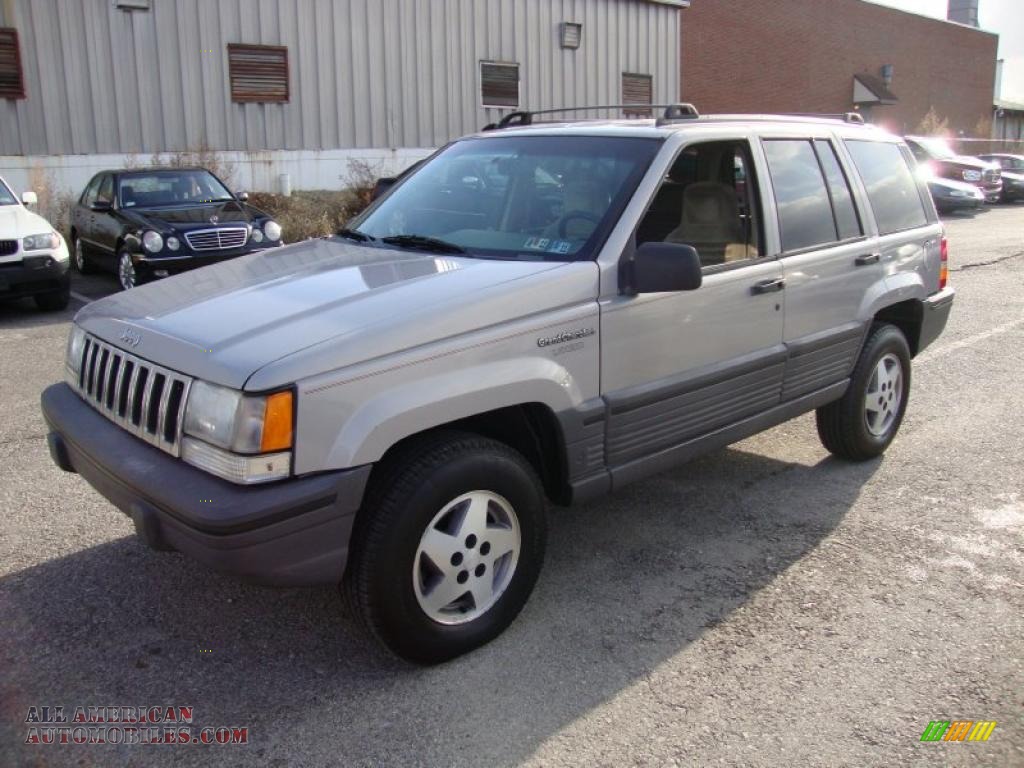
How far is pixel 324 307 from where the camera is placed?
10.5ft

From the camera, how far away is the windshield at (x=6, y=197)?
10.2 metres

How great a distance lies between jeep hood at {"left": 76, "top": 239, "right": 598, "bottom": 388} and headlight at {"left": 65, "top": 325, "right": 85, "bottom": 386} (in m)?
0.07

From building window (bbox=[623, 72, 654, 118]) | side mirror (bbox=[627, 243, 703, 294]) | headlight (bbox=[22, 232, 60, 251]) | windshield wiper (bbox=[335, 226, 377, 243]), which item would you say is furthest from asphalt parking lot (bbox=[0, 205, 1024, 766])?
building window (bbox=[623, 72, 654, 118])

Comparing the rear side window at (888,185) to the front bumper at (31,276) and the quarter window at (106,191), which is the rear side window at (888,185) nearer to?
the front bumper at (31,276)

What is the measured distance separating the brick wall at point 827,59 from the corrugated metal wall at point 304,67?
264 inches

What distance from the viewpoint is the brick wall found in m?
29.6

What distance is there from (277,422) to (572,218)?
1585 millimetres

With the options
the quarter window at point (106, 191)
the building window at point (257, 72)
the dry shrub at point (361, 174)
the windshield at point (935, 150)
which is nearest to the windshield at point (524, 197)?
the quarter window at point (106, 191)

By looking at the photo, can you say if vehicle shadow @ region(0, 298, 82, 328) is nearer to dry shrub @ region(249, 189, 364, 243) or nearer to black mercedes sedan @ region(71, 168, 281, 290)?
black mercedes sedan @ region(71, 168, 281, 290)

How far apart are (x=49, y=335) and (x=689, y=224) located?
6893 mm

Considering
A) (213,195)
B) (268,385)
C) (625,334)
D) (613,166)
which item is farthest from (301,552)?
(213,195)

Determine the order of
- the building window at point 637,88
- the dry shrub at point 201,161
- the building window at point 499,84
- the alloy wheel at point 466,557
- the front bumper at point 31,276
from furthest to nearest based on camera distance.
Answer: the building window at point 637,88 → the building window at point 499,84 → the dry shrub at point 201,161 → the front bumper at point 31,276 → the alloy wheel at point 466,557

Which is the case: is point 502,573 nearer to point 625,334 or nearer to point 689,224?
point 625,334

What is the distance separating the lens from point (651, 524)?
4.50m
